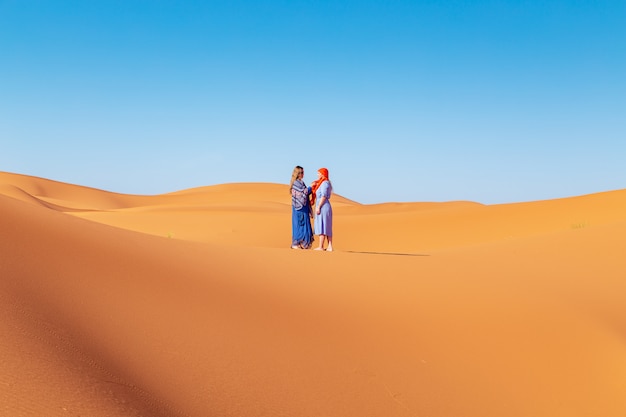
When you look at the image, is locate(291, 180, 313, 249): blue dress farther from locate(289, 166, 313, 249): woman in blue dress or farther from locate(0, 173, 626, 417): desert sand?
locate(0, 173, 626, 417): desert sand

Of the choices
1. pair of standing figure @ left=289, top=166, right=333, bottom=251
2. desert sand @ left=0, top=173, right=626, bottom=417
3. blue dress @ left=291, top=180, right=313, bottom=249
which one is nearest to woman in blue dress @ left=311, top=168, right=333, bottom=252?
pair of standing figure @ left=289, top=166, right=333, bottom=251

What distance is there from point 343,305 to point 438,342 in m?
1.10

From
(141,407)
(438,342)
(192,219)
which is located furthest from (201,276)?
(192,219)

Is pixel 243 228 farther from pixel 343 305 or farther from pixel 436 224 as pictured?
pixel 343 305

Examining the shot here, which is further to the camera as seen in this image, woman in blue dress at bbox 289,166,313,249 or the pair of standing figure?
woman in blue dress at bbox 289,166,313,249

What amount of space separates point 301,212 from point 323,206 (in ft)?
1.66

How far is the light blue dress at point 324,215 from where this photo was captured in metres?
11.9

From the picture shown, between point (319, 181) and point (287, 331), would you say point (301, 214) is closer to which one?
point (319, 181)

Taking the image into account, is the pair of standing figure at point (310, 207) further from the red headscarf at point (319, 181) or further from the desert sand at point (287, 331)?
the desert sand at point (287, 331)

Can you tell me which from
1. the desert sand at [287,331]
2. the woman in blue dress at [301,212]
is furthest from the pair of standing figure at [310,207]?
the desert sand at [287,331]

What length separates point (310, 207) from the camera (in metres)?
12.4

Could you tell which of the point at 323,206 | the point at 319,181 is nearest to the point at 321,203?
the point at 323,206

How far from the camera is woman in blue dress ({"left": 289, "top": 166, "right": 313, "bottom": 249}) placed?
480 inches

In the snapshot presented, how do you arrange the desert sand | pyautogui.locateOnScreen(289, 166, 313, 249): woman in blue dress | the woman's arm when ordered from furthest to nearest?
1. pyautogui.locateOnScreen(289, 166, 313, 249): woman in blue dress
2. the woman's arm
3. the desert sand
